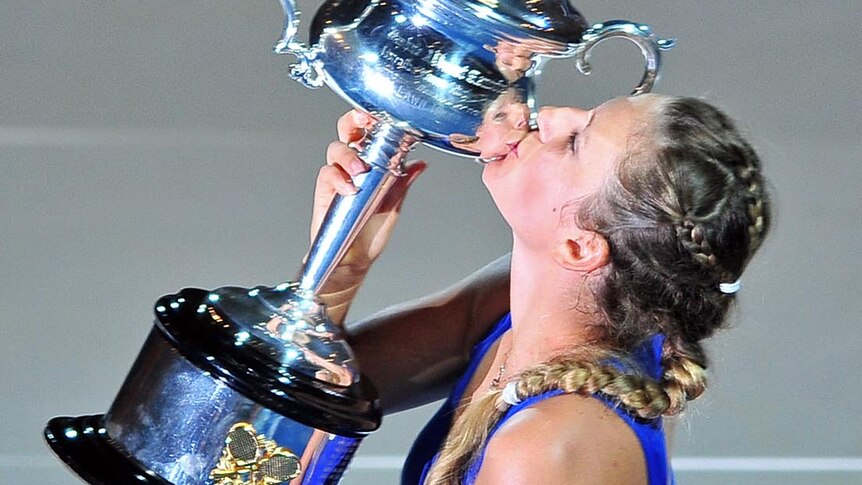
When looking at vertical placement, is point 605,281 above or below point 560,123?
below

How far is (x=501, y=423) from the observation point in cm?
112

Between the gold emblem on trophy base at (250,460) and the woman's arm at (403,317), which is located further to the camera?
the woman's arm at (403,317)

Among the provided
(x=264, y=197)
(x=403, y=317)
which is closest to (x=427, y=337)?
(x=403, y=317)

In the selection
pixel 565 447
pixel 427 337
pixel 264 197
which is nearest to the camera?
pixel 565 447

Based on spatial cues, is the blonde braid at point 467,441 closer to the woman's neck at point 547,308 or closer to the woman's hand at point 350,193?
the woman's neck at point 547,308

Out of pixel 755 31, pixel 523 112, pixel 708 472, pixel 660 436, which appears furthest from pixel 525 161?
pixel 755 31

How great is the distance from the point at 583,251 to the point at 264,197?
6.26 feet

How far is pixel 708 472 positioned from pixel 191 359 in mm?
1482

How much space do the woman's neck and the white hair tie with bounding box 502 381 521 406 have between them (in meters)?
0.06

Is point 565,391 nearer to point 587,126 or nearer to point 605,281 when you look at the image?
point 605,281

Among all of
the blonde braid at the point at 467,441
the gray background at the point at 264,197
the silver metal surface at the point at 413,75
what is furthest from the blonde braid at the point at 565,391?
the gray background at the point at 264,197

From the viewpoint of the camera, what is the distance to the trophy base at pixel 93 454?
111 cm

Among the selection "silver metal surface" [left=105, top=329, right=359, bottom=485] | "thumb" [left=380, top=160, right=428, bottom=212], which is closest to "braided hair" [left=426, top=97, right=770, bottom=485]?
"silver metal surface" [left=105, top=329, right=359, bottom=485]

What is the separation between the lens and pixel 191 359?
1.11 m
